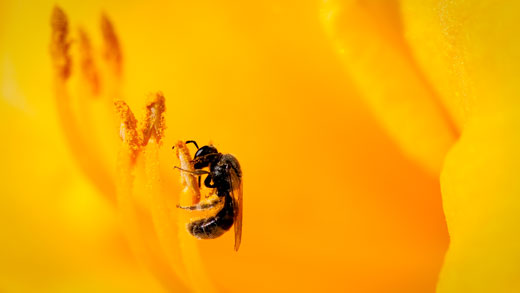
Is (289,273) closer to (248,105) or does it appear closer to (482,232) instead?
(248,105)

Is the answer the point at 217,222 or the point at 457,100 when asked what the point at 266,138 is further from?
the point at 457,100

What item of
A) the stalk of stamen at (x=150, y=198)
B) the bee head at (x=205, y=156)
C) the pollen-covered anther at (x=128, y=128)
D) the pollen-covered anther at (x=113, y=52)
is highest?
the pollen-covered anther at (x=113, y=52)

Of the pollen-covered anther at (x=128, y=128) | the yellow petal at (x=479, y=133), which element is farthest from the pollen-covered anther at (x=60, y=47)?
the yellow petal at (x=479, y=133)

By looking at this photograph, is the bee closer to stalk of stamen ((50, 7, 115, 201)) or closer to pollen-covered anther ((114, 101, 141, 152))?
pollen-covered anther ((114, 101, 141, 152))

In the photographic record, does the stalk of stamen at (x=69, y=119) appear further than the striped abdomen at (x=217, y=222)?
Yes

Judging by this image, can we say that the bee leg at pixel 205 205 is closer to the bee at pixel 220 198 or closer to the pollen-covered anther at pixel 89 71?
the bee at pixel 220 198

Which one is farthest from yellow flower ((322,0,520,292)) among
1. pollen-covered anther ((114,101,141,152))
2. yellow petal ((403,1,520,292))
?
A: pollen-covered anther ((114,101,141,152))
